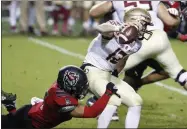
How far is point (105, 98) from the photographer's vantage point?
10.3ft

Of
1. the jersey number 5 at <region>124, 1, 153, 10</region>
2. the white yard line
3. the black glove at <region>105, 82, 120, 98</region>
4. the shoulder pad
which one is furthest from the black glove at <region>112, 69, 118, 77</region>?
the white yard line

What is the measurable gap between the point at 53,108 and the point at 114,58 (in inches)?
20.0

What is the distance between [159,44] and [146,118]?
70 centimetres

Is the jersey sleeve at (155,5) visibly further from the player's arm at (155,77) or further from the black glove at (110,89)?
the black glove at (110,89)

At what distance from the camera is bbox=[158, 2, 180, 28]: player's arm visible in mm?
4027

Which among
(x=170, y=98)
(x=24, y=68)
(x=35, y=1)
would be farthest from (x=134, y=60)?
(x=35, y=1)

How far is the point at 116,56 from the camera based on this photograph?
11.2 ft

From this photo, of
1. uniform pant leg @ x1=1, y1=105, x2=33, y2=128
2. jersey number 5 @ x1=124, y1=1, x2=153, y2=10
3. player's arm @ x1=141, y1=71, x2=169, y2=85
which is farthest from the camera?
player's arm @ x1=141, y1=71, x2=169, y2=85

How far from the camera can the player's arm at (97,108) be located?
315 centimetres

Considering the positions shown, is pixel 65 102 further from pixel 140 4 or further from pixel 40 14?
pixel 40 14

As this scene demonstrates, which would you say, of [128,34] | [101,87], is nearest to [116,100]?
[101,87]

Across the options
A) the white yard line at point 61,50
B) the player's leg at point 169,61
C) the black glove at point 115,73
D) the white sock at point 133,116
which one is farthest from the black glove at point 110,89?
the white yard line at point 61,50

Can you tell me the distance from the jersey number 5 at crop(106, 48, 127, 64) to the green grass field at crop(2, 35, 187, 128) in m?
0.70

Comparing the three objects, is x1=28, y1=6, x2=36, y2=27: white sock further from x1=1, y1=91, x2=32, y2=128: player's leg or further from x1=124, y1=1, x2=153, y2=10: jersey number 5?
x1=1, y1=91, x2=32, y2=128: player's leg
